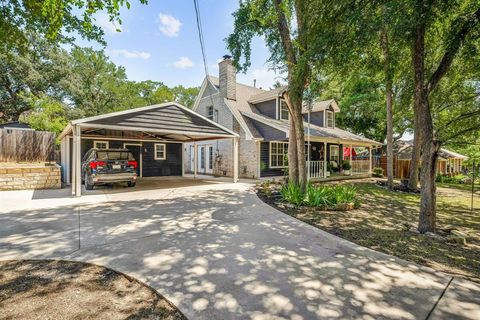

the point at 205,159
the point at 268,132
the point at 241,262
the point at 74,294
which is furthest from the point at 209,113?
the point at 74,294

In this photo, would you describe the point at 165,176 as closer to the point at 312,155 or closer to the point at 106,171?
the point at 106,171

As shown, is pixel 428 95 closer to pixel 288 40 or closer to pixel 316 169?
pixel 288 40

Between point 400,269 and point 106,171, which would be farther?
point 106,171

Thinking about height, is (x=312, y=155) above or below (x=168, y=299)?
above

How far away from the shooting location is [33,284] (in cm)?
298

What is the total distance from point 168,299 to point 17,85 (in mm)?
35962

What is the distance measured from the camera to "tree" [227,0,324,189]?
7.13 m

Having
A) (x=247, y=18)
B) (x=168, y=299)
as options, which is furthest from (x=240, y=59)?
(x=168, y=299)

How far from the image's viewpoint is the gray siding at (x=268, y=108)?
17.6 metres

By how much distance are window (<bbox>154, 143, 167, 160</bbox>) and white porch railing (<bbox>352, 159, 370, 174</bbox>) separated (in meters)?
14.1

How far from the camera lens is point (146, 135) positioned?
15.2 meters

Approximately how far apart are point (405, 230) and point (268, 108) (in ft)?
45.1

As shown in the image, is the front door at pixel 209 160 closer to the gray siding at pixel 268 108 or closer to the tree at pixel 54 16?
the gray siding at pixel 268 108

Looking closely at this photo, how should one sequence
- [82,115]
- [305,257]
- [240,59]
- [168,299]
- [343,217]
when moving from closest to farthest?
[168,299]
[305,257]
[343,217]
[240,59]
[82,115]
